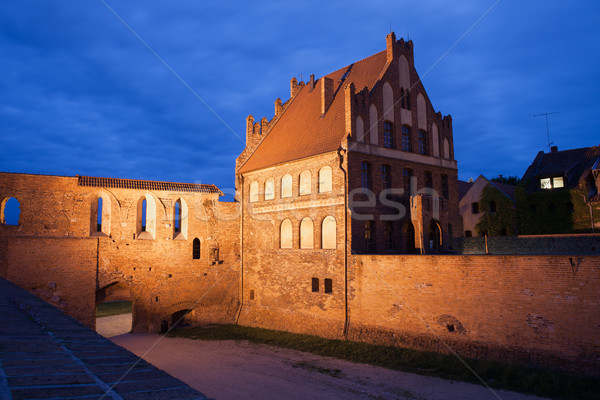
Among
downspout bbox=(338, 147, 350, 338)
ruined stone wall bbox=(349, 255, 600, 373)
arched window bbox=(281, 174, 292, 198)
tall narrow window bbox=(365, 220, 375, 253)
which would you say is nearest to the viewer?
ruined stone wall bbox=(349, 255, 600, 373)

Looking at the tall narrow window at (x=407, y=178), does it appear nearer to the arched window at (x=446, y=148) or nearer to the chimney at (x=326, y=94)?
the arched window at (x=446, y=148)

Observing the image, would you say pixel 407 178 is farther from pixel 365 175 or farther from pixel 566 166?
pixel 566 166

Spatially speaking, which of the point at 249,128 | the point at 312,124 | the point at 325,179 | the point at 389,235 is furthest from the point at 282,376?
the point at 249,128

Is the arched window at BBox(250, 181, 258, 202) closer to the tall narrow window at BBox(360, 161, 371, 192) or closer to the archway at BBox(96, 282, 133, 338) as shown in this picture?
the tall narrow window at BBox(360, 161, 371, 192)

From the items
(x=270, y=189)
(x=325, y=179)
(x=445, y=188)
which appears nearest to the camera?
(x=325, y=179)

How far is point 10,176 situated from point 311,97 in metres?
16.9

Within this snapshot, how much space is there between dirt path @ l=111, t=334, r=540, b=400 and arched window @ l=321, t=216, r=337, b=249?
17.3 ft

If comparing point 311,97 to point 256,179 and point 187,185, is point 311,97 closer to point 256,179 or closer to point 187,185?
point 256,179

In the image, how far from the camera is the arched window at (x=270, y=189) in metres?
24.2

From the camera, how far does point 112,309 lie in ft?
112

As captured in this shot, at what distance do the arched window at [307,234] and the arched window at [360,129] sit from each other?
4.98 meters

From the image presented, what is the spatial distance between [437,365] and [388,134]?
11.9m

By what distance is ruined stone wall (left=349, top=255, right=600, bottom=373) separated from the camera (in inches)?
496

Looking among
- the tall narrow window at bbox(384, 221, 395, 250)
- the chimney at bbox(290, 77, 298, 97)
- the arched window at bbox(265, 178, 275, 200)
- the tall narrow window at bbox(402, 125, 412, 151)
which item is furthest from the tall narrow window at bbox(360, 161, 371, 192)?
the chimney at bbox(290, 77, 298, 97)
